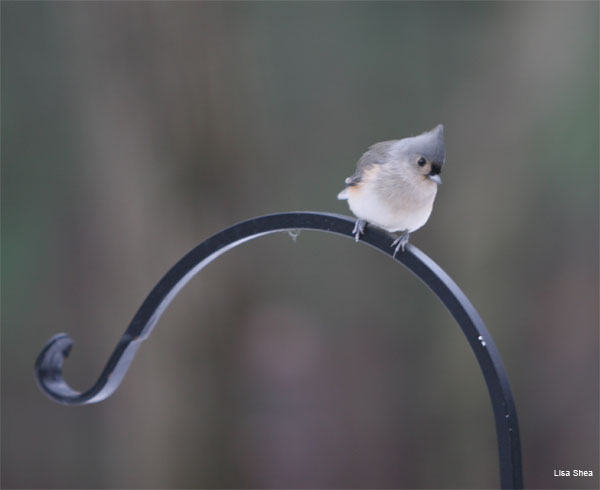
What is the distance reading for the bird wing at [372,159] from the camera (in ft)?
4.98

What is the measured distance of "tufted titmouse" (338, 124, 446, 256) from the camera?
1394 millimetres

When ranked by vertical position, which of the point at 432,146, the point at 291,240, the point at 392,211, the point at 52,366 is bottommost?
the point at 52,366

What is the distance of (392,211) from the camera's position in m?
1.40

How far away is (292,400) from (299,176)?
121 centimetres

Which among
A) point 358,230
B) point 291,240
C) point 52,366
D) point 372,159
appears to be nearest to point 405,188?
point 372,159

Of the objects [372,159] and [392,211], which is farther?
[372,159]

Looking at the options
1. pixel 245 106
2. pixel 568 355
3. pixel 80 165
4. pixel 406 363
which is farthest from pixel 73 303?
pixel 568 355

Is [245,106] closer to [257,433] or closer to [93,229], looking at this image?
[93,229]

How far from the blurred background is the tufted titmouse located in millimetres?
1665

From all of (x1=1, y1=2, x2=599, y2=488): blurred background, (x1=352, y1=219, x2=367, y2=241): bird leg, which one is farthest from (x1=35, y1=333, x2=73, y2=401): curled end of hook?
(x1=1, y1=2, x2=599, y2=488): blurred background

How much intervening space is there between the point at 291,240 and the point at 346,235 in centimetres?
212

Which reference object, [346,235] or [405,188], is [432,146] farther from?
→ [346,235]

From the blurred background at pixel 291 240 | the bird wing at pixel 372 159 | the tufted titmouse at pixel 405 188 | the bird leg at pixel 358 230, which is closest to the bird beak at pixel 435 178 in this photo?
the tufted titmouse at pixel 405 188

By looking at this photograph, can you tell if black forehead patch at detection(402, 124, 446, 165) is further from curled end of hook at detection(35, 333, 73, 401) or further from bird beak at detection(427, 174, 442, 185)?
curled end of hook at detection(35, 333, 73, 401)
